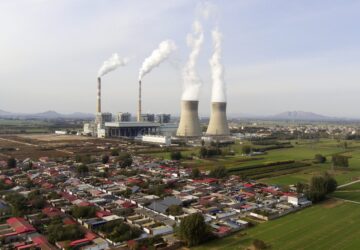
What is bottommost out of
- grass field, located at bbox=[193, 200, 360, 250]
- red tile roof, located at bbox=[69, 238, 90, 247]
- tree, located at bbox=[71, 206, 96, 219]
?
grass field, located at bbox=[193, 200, 360, 250]

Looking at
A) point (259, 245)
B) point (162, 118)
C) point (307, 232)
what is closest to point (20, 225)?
point (259, 245)

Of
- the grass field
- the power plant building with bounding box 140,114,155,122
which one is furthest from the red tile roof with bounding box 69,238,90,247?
the power plant building with bounding box 140,114,155,122

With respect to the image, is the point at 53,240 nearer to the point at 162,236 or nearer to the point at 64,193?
the point at 162,236

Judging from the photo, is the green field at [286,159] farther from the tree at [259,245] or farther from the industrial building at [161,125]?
the tree at [259,245]

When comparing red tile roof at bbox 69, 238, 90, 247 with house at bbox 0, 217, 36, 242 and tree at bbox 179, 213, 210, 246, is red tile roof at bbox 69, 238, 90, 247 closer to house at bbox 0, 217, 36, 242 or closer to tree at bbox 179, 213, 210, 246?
house at bbox 0, 217, 36, 242

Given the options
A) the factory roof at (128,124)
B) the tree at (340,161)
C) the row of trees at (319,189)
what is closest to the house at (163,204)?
the row of trees at (319,189)

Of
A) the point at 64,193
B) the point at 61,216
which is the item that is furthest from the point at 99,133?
the point at 61,216
